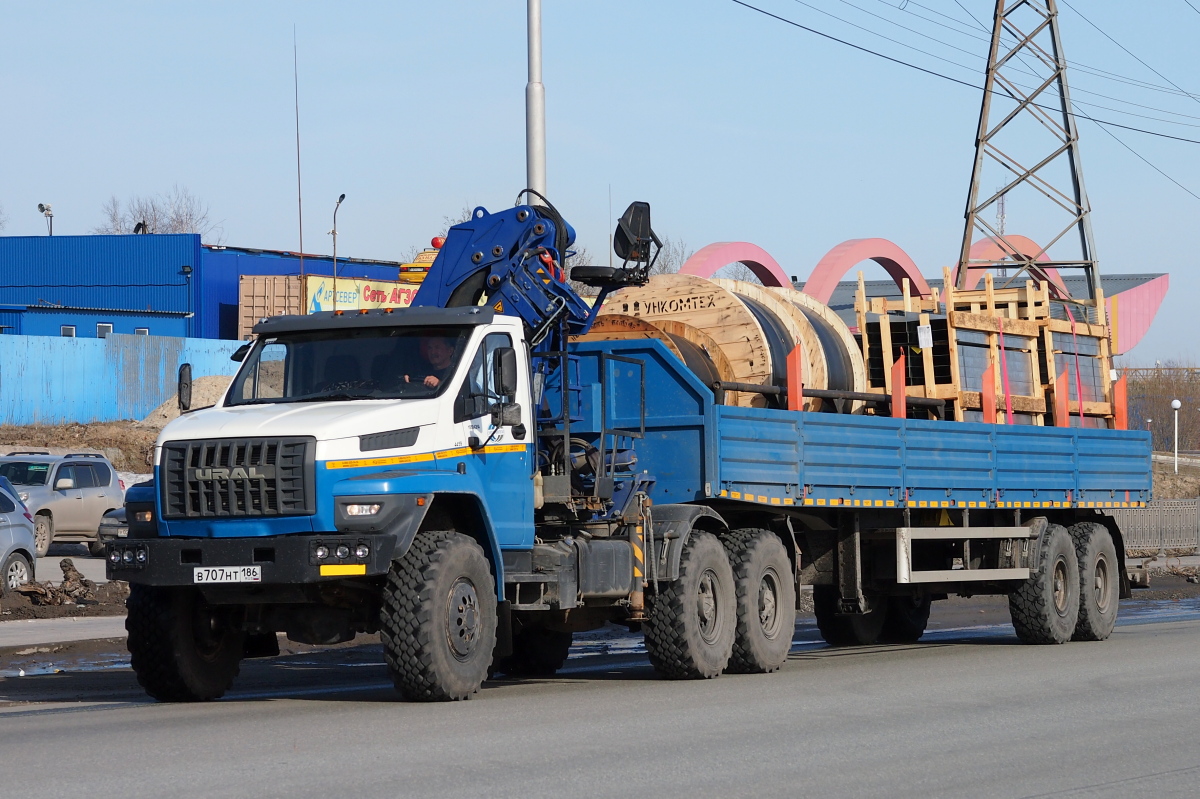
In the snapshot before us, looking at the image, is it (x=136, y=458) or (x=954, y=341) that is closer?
(x=954, y=341)

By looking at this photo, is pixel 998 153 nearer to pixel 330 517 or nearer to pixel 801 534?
pixel 801 534

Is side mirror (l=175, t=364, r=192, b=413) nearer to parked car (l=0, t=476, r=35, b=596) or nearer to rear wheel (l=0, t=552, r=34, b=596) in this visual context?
parked car (l=0, t=476, r=35, b=596)

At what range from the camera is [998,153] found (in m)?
31.9

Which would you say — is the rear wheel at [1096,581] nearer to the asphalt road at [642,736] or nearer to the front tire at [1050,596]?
the front tire at [1050,596]

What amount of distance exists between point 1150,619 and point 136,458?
2882cm

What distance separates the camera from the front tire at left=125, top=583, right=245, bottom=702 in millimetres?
10938

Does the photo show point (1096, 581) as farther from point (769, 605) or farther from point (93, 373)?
point (93, 373)

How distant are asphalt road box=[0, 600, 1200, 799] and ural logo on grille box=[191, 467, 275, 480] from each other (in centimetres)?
154

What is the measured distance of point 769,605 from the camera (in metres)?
14.0

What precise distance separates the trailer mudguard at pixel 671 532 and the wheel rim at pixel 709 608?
15.9 inches

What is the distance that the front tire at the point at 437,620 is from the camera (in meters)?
10.2

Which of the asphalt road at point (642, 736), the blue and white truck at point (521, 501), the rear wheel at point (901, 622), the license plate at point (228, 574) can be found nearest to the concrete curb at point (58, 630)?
Result: the asphalt road at point (642, 736)

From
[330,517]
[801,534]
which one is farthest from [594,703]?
[801,534]

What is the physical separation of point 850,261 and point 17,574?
16.6m
